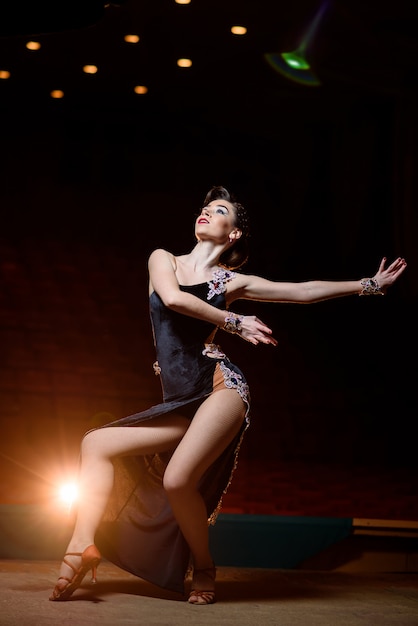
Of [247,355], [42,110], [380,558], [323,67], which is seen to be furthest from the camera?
[42,110]

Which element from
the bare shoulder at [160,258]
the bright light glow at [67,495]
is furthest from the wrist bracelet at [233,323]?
the bright light glow at [67,495]

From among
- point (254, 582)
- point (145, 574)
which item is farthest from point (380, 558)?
point (145, 574)

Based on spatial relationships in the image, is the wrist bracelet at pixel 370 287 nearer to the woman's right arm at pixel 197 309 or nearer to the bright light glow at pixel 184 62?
A: the woman's right arm at pixel 197 309

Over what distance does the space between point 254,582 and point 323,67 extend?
13.8 feet

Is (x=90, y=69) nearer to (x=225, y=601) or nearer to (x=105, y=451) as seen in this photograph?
(x=105, y=451)

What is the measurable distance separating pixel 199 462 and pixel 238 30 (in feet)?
12.6

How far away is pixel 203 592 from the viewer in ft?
8.30

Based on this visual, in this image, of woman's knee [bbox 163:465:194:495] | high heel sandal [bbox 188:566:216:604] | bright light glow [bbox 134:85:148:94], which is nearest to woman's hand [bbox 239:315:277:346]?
woman's knee [bbox 163:465:194:495]

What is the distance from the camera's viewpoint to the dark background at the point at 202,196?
226 inches

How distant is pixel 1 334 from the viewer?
6328 millimetres

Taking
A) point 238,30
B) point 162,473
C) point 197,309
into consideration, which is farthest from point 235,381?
point 238,30

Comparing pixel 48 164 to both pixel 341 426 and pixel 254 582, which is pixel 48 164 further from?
pixel 254 582

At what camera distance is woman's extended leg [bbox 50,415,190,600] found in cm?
247

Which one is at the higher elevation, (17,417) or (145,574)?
(145,574)
